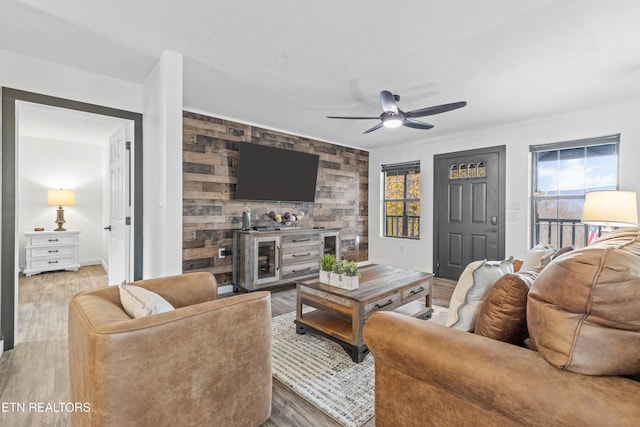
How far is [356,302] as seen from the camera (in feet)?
7.34

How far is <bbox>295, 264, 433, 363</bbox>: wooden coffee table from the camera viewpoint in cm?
224

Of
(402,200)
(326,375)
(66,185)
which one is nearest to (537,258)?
(326,375)

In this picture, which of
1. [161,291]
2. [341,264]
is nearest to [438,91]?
[341,264]

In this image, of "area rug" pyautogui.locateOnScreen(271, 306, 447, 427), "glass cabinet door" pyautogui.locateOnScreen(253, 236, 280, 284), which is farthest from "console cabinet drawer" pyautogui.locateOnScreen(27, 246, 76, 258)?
"area rug" pyautogui.locateOnScreen(271, 306, 447, 427)

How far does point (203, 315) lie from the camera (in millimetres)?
1309

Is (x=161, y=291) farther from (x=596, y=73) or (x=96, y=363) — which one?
(x=596, y=73)

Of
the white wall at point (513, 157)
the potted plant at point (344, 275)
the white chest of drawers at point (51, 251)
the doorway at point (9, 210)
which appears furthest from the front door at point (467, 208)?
the white chest of drawers at point (51, 251)

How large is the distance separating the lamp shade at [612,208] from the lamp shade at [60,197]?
7585 millimetres

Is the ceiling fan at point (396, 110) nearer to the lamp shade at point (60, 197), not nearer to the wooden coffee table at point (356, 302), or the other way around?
the wooden coffee table at point (356, 302)

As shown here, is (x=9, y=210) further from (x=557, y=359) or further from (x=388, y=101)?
(x=557, y=359)

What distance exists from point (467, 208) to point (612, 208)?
1921 mm

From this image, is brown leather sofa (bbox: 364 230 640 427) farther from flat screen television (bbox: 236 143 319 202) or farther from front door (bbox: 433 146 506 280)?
front door (bbox: 433 146 506 280)

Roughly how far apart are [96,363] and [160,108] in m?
2.05

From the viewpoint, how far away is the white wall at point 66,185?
5.32 m
